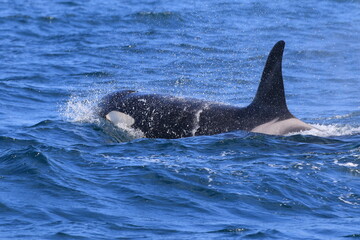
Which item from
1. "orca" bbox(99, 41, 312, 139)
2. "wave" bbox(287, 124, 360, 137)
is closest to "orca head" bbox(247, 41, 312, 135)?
"orca" bbox(99, 41, 312, 139)

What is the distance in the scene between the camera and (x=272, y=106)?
1203 centimetres

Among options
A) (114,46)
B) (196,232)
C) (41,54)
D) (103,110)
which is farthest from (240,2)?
(196,232)

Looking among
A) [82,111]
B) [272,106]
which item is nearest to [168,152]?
[272,106]

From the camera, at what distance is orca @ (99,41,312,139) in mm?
11883

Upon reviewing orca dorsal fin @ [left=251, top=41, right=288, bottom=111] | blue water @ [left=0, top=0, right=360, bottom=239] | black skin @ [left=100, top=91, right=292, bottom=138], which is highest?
orca dorsal fin @ [left=251, top=41, right=288, bottom=111]

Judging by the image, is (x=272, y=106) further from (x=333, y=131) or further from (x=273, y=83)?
(x=333, y=131)

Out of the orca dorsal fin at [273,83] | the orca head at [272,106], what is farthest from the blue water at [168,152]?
the orca dorsal fin at [273,83]

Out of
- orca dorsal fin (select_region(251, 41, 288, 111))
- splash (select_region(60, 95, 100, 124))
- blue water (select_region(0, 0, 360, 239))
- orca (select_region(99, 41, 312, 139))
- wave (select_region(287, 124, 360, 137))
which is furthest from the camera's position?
splash (select_region(60, 95, 100, 124))

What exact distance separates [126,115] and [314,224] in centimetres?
567

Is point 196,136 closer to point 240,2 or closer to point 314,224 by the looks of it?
point 314,224

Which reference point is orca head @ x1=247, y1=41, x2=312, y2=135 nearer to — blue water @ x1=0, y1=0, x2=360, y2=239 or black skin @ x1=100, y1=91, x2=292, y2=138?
black skin @ x1=100, y1=91, x2=292, y2=138

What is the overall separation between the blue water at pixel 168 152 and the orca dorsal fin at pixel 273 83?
0.69 metres

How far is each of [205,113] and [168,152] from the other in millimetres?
1628

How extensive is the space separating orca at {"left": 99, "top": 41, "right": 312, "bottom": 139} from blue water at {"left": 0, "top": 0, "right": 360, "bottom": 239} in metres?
0.30
